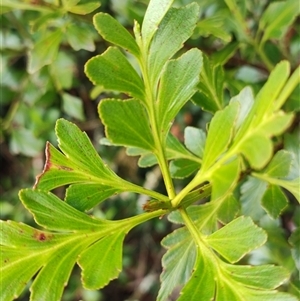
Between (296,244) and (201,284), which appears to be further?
(296,244)

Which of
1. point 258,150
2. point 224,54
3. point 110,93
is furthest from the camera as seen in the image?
point 110,93

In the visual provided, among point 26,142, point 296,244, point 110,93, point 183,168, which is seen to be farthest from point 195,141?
point 26,142

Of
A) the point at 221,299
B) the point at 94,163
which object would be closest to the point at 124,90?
the point at 94,163

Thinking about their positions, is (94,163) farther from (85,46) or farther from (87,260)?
(85,46)

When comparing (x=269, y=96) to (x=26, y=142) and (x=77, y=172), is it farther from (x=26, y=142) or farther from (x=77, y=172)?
(x=26, y=142)

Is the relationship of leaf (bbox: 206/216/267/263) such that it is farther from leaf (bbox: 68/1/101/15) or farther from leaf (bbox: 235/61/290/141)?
leaf (bbox: 68/1/101/15)

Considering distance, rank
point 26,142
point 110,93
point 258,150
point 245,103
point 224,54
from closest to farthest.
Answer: point 258,150
point 245,103
point 224,54
point 110,93
point 26,142

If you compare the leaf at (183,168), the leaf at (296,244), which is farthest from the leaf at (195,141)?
the leaf at (296,244)

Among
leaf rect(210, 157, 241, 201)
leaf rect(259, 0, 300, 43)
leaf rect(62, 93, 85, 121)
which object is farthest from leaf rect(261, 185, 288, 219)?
leaf rect(62, 93, 85, 121)
